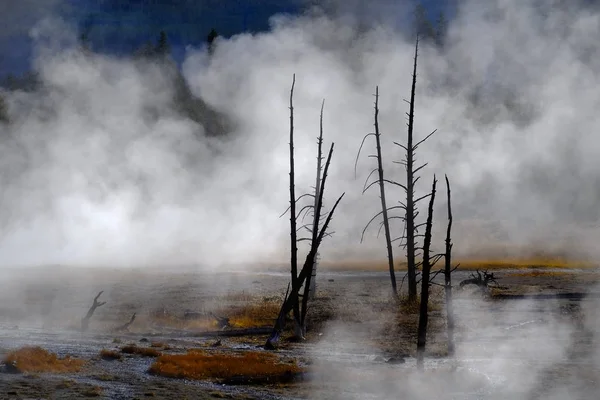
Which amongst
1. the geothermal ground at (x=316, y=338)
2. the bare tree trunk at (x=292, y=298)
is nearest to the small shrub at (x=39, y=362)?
the geothermal ground at (x=316, y=338)

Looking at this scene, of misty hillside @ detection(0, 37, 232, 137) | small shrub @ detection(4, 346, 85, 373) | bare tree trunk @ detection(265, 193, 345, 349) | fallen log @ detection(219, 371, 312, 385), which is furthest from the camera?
misty hillside @ detection(0, 37, 232, 137)

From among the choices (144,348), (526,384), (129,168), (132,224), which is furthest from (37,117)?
(526,384)

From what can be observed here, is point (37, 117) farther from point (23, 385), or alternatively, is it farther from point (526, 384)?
point (526, 384)

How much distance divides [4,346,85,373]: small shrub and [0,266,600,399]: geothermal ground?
0.24m

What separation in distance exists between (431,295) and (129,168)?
25600 mm

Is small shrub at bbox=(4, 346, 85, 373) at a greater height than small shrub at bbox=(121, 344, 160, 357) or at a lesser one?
greater

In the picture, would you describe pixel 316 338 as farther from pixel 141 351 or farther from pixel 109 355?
pixel 109 355

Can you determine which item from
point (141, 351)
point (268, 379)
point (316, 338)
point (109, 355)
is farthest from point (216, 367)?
point (316, 338)

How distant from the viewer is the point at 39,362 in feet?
39.9

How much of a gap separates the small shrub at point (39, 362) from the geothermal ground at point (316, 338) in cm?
24

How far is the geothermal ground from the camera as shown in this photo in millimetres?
11477

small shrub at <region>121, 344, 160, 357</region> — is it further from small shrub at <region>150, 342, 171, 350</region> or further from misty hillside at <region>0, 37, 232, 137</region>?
misty hillside at <region>0, 37, 232, 137</region>

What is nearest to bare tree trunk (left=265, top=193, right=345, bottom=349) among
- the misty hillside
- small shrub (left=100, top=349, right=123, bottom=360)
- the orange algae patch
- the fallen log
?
the orange algae patch

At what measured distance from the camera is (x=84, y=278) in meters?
→ 31.2
